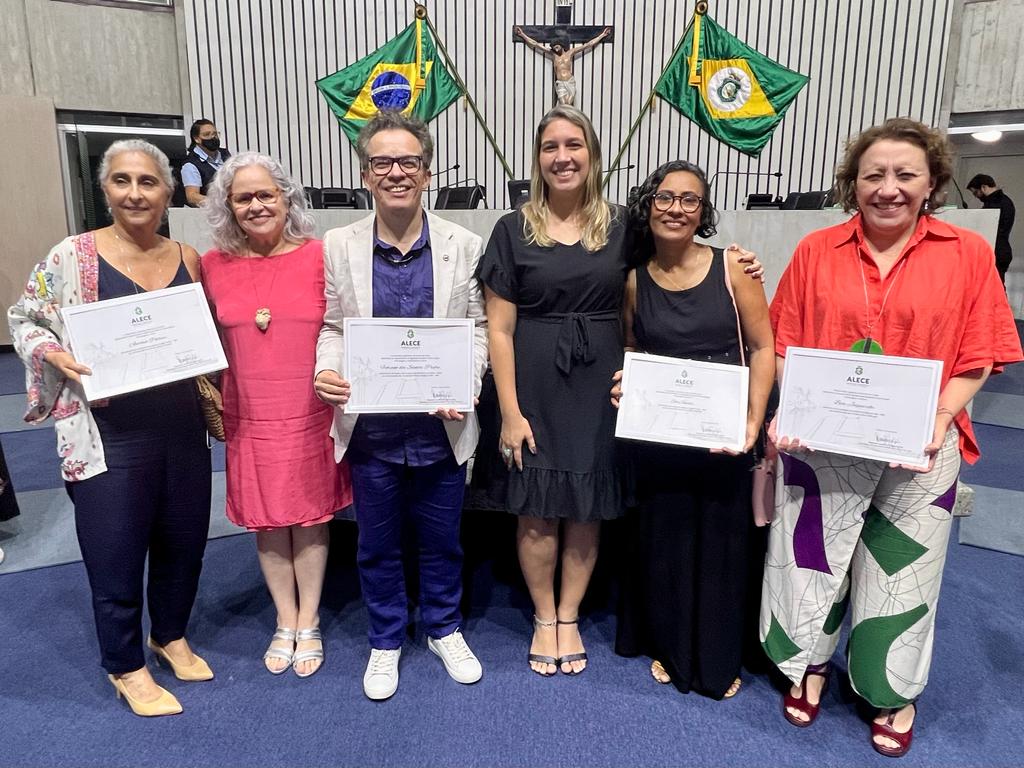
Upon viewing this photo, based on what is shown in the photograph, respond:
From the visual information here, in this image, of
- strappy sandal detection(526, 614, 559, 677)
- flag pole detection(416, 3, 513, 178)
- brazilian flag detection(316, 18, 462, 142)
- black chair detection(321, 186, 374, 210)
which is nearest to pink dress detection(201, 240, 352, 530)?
strappy sandal detection(526, 614, 559, 677)

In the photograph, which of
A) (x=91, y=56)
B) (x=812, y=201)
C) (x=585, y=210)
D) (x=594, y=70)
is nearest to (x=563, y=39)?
(x=594, y=70)

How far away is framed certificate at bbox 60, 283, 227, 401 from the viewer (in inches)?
63.6

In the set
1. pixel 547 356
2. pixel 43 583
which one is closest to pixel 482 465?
pixel 547 356

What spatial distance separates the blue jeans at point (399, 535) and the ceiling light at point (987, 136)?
8928 millimetres

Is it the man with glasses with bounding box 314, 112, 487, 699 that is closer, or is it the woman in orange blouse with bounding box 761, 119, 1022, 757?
the woman in orange blouse with bounding box 761, 119, 1022, 757

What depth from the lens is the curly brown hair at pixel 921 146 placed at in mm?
1504

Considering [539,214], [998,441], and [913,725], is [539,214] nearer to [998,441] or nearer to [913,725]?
[913,725]

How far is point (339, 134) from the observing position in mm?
8062

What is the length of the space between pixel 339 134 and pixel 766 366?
7506 mm

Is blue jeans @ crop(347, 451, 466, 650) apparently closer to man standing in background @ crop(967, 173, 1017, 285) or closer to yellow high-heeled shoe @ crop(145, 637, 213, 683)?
yellow high-heeled shoe @ crop(145, 637, 213, 683)

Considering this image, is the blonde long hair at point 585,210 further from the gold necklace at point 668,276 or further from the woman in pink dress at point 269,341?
the woman in pink dress at point 269,341

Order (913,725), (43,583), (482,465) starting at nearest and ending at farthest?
1. (913,725)
2. (482,465)
3. (43,583)

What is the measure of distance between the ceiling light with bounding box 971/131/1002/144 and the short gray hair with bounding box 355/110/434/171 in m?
8.76

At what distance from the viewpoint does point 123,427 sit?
174 cm
